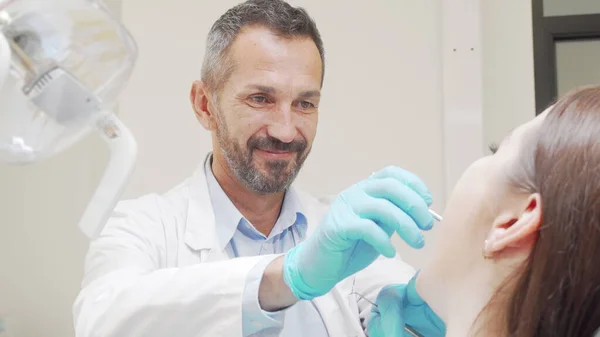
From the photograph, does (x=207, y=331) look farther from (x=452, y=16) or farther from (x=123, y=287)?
(x=452, y=16)

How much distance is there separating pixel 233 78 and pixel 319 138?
1.82 feet

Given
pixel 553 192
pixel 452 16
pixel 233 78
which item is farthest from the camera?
pixel 452 16

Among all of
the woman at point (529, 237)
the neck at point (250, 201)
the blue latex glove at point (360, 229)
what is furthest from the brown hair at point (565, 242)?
the neck at point (250, 201)

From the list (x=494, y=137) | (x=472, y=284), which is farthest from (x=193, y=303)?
(x=494, y=137)

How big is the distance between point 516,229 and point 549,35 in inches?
59.0

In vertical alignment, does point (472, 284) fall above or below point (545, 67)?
below

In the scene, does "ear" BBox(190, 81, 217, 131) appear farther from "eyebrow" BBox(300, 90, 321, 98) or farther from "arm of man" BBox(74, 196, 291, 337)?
"arm of man" BBox(74, 196, 291, 337)

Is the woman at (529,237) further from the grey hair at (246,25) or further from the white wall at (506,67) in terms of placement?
the white wall at (506,67)

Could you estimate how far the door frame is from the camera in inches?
75.0

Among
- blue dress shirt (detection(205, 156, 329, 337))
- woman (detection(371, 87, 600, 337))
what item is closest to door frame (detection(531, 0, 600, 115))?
blue dress shirt (detection(205, 156, 329, 337))

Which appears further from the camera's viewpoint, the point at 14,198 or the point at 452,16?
the point at 452,16

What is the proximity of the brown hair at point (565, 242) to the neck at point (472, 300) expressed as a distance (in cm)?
3

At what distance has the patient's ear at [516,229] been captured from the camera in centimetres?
67

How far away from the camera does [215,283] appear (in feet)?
3.12
